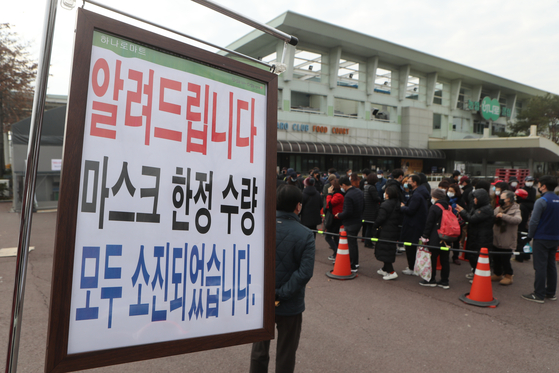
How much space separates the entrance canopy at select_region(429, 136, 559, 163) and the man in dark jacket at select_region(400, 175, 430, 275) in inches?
1205

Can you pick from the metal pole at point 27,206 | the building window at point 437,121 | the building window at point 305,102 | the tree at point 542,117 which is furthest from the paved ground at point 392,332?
the tree at point 542,117

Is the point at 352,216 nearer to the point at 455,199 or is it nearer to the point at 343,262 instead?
the point at 343,262

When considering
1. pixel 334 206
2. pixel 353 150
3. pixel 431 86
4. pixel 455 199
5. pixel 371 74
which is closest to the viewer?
pixel 455 199

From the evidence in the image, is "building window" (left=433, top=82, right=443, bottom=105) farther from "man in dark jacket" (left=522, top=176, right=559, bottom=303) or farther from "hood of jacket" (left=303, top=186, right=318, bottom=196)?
"man in dark jacket" (left=522, top=176, right=559, bottom=303)

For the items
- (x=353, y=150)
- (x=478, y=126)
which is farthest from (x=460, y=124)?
(x=353, y=150)

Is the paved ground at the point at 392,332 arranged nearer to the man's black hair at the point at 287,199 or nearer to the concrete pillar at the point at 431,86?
the man's black hair at the point at 287,199

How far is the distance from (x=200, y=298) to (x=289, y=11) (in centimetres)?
2661

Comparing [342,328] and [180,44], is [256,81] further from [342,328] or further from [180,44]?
[342,328]

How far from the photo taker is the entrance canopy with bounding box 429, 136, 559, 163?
30797mm

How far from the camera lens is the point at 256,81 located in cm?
191

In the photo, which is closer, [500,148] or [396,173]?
[396,173]

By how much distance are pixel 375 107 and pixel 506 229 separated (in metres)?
28.4

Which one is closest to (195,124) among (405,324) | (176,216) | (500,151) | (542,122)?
(176,216)

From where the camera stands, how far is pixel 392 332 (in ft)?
14.1
